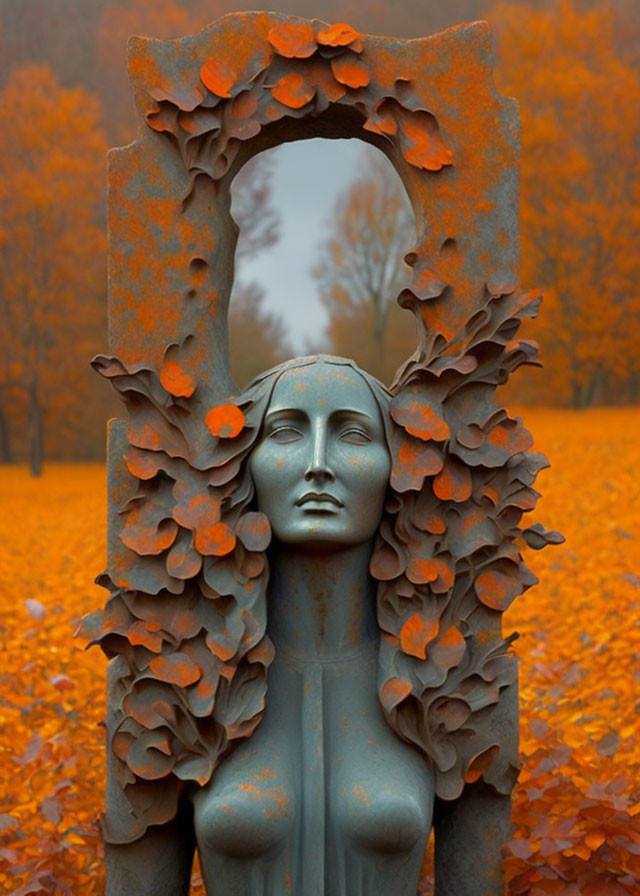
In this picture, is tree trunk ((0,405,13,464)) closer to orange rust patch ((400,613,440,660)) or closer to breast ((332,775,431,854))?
orange rust patch ((400,613,440,660))

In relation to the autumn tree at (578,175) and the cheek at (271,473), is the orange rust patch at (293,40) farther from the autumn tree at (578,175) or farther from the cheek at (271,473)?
the autumn tree at (578,175)

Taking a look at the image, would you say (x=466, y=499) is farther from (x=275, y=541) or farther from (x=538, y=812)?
(x=538, y=812)

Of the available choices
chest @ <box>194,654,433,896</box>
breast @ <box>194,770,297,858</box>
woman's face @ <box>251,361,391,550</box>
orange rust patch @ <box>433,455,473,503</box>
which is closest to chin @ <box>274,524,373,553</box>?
woman's face @ <box>251,361,391,550</box>

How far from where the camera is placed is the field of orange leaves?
255 cm

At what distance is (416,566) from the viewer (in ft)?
7.47

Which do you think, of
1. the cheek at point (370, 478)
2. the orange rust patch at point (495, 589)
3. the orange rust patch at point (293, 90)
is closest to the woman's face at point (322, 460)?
the cheek at point (370, 478)

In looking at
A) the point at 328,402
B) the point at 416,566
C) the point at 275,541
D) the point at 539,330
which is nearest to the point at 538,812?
the point at 416,566

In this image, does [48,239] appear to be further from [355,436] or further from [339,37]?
[355,436]

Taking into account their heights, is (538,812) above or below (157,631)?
below

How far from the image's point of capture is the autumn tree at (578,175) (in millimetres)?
11477

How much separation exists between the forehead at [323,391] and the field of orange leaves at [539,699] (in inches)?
46.6

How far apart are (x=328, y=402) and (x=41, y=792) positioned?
5.83 feet

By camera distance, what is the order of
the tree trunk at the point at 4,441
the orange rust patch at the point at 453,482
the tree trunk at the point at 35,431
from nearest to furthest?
the orange rust patch at the point at 453,482 → the tree trunk at the point at 35,431 → the tree trunk at the point at 4,441

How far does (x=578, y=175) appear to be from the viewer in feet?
37.9
